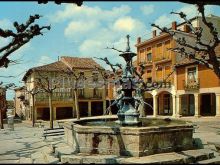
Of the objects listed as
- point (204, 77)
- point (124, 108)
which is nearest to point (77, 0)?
point (124, 108)

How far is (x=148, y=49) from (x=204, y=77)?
11.0m

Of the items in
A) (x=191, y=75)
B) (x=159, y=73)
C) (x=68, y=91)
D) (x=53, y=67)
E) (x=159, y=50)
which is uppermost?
(x=159, y=50)

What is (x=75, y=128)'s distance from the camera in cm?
1027

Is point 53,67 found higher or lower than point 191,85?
higher

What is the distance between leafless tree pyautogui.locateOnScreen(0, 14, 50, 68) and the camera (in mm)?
9133

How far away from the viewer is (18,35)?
32.1 feet

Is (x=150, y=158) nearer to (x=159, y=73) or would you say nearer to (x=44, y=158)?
(x=44, y=158)

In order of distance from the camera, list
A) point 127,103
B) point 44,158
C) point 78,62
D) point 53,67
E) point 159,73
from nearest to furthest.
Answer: point 44,158 < point 127,103 < point 159,73 < point 53,67 < point 78,62

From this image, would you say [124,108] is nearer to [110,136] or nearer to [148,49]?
[110,136]

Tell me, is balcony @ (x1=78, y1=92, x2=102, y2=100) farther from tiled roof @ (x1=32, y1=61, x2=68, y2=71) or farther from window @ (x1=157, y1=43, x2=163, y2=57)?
window @ (x1=157, y1=43, x2=163, y2=57)

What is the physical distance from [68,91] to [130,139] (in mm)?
35411

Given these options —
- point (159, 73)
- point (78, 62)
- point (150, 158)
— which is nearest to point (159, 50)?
point (159, 73)

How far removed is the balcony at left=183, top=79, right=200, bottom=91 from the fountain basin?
2270 cm

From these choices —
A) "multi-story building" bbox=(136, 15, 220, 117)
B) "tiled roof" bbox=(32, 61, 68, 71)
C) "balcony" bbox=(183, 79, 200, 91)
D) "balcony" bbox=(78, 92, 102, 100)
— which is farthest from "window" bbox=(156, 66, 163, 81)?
"tiled roof" bbox=(32, 61, 68, 71)
